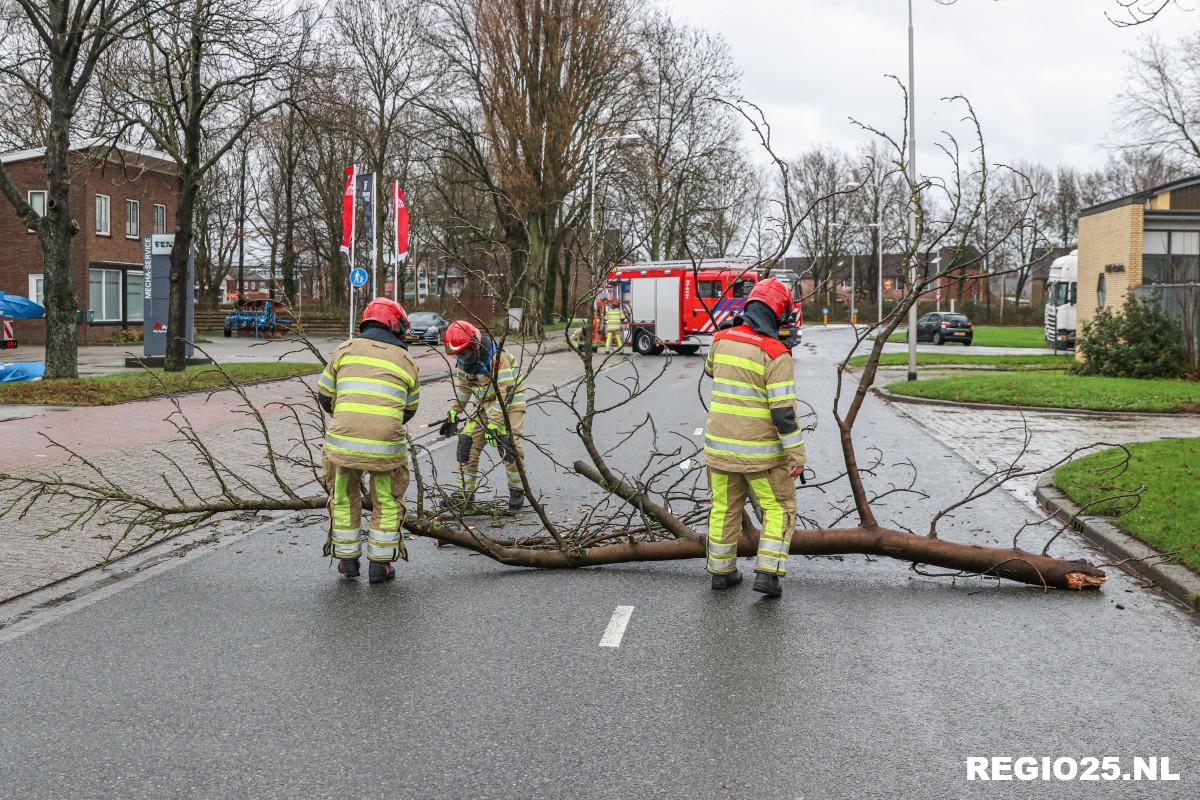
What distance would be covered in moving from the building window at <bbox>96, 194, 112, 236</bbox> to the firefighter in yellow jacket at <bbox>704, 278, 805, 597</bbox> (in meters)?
44.3

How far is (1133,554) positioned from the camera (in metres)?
7.73

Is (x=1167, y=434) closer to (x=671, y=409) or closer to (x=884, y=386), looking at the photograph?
(x=671, y=409)

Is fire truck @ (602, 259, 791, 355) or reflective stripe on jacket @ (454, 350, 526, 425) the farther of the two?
fire truck @ (602, 259, 791, 355)

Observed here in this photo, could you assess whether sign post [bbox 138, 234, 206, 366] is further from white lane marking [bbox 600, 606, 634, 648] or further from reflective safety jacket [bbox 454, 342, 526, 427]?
white lane marking [bbox 600, 606, 634, 648]

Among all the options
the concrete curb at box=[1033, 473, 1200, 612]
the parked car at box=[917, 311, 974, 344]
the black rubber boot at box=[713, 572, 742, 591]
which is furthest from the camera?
the parked car at box=[917, 311, 974, 344]

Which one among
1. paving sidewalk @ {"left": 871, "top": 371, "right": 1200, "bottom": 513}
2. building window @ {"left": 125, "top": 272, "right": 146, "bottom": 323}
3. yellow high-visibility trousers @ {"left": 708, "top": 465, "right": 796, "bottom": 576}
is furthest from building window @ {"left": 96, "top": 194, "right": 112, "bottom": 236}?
yellow high-visibility trousers @ {"left": 708, "top": 465, "right": 796, "bottom": 576}

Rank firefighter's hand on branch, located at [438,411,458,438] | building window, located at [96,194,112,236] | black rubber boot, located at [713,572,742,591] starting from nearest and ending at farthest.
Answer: black rubber boot, located at [713,572,742,591], firefighter's hand on branch, located at [438,411,458,438], building window, located at [96,194,112,236]

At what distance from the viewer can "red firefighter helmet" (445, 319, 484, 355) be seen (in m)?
9.26

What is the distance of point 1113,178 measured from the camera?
81.0 meters

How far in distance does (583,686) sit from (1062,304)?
4011 centimetres

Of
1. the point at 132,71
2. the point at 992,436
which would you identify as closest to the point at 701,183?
the point at 132,71

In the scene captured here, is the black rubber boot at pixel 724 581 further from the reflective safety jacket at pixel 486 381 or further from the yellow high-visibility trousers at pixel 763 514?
the reflective safety jacket at pixel 486 381

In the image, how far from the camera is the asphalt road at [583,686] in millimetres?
4148

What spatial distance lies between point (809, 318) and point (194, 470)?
83.7 meters
